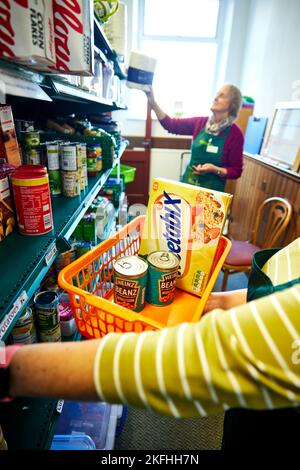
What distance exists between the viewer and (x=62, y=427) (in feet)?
4.14

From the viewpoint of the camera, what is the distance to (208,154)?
7.62ft

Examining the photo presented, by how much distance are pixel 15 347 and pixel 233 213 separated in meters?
3.58

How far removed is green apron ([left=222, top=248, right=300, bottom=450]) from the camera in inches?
22.2

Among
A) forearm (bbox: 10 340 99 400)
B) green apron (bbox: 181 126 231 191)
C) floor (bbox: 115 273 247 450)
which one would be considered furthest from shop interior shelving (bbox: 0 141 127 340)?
green apron (bbox: 181 126 231 191)

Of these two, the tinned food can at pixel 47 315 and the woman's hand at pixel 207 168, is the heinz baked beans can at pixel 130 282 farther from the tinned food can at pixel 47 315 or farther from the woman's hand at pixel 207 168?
the woman's hand at pixel 207 168

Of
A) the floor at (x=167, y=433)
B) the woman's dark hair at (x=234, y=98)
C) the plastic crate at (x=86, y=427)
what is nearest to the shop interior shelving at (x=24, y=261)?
the plastic crate at (x=86, y=427)

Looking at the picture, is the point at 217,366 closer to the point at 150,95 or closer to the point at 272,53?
the point at 150,95

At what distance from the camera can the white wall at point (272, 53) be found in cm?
261

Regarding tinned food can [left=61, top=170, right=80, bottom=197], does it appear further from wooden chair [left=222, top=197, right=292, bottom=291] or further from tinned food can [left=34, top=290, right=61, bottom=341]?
wooden chair [left=222, top=197, right=292, bottom=291]

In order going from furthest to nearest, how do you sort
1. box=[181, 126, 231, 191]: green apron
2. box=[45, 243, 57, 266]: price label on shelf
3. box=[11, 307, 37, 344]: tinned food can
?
box=[181, 126, 231, 191]: green apron < box=[11, 307, 37, 344]: tinned food can < box=[45, 243, 57, 266]: price label on shelf

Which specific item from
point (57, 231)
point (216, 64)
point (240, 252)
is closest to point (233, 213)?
point (240, 252)

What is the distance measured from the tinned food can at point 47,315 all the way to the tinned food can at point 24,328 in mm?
37

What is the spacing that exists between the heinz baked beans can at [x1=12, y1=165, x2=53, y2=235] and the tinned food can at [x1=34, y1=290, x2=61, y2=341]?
277 millimetres

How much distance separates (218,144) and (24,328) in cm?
204
